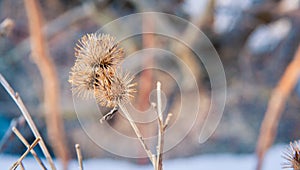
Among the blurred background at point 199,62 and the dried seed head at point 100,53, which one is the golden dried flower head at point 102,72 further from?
the blurred background at point 199,62

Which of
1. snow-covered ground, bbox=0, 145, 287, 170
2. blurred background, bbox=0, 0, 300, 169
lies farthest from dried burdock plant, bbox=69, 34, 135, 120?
snow-covered ground, bbox=0, 145, 287, 170

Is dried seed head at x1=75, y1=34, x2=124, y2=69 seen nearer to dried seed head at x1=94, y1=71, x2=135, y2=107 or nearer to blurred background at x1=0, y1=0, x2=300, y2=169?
dried seed head at x1=94, y1=71, x2=135, y2=107

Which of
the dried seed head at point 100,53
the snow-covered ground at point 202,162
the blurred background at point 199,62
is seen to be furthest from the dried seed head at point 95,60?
the snow-covered ground at point 202,162

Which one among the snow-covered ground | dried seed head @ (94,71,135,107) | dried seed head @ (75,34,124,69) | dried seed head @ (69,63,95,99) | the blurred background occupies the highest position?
the blurred background

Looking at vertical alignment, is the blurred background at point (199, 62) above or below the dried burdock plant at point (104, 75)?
above

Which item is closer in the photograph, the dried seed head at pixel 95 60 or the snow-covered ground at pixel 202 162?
the dried seed head at pixel 95 60

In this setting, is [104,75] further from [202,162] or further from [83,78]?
[202,162]
